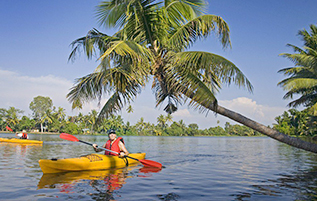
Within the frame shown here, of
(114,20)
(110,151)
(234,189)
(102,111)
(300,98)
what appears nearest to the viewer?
(234,189)

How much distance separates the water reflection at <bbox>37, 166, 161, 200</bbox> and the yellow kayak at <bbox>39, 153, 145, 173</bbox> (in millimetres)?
157

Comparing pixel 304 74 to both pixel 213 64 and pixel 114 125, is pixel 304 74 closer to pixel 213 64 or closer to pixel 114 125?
pixel 213 64

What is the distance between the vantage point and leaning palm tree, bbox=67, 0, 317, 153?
6.50 metres

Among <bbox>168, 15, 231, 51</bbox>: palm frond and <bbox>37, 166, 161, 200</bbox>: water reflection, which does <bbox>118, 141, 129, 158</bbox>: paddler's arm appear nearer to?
<bbox>37, 166, 161, 200</bbox>: water reflection

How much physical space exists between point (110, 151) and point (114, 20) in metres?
4.42

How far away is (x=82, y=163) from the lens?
28.9 ft

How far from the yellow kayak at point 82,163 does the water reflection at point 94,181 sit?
0.16 m

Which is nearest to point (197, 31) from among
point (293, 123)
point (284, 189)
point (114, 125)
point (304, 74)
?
point (284, 189)

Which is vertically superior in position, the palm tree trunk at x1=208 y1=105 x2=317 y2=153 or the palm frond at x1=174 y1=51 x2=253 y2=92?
the palm frond at x1=174 y1=51 x2=253 y2=92

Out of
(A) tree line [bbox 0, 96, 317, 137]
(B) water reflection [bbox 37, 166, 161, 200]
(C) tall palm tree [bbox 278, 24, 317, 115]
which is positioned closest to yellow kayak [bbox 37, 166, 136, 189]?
(B) water reflection [bbox 37, 166, 161, 200]

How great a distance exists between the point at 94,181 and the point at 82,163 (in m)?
1.46

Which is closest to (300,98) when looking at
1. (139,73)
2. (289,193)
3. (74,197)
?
(289,193)

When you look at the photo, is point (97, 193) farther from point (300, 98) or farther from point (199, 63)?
point (300, 98)

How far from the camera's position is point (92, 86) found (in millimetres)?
7531
